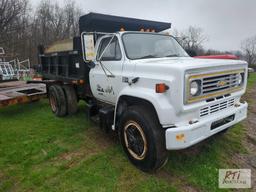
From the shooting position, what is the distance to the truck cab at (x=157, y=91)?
114 inches

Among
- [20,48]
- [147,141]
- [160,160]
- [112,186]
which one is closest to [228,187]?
[160,160]

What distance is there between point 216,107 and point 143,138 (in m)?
1.20

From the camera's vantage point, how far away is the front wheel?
313 cm

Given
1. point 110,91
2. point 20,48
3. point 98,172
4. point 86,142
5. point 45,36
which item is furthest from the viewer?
point 45,36

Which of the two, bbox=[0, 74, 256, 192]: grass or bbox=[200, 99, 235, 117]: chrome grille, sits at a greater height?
bbox=[200, 99, 235, 117]: chrome grille

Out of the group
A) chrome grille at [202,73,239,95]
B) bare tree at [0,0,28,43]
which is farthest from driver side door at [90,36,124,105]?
bare tree at [0,0,28,43]

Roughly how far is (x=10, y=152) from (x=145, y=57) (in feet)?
10.2

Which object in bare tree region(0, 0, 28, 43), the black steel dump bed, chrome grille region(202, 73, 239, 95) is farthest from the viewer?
bare tree region(0, 0, 28, 43)

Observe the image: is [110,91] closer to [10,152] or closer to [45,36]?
[10,152]

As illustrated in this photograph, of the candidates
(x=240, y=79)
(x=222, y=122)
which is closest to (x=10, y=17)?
(x=240, y=79)

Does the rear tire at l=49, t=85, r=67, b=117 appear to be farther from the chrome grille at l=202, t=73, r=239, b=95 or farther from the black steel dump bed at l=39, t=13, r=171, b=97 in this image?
the chrome grille at l=202, t=73, r=239, b=95

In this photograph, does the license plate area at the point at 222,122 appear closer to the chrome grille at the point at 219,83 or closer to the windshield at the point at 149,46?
the chrome grille at the point at 219,83

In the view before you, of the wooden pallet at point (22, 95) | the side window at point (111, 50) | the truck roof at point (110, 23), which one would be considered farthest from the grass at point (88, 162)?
the truck roof at point (110, 23)

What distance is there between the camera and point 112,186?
3.14m
